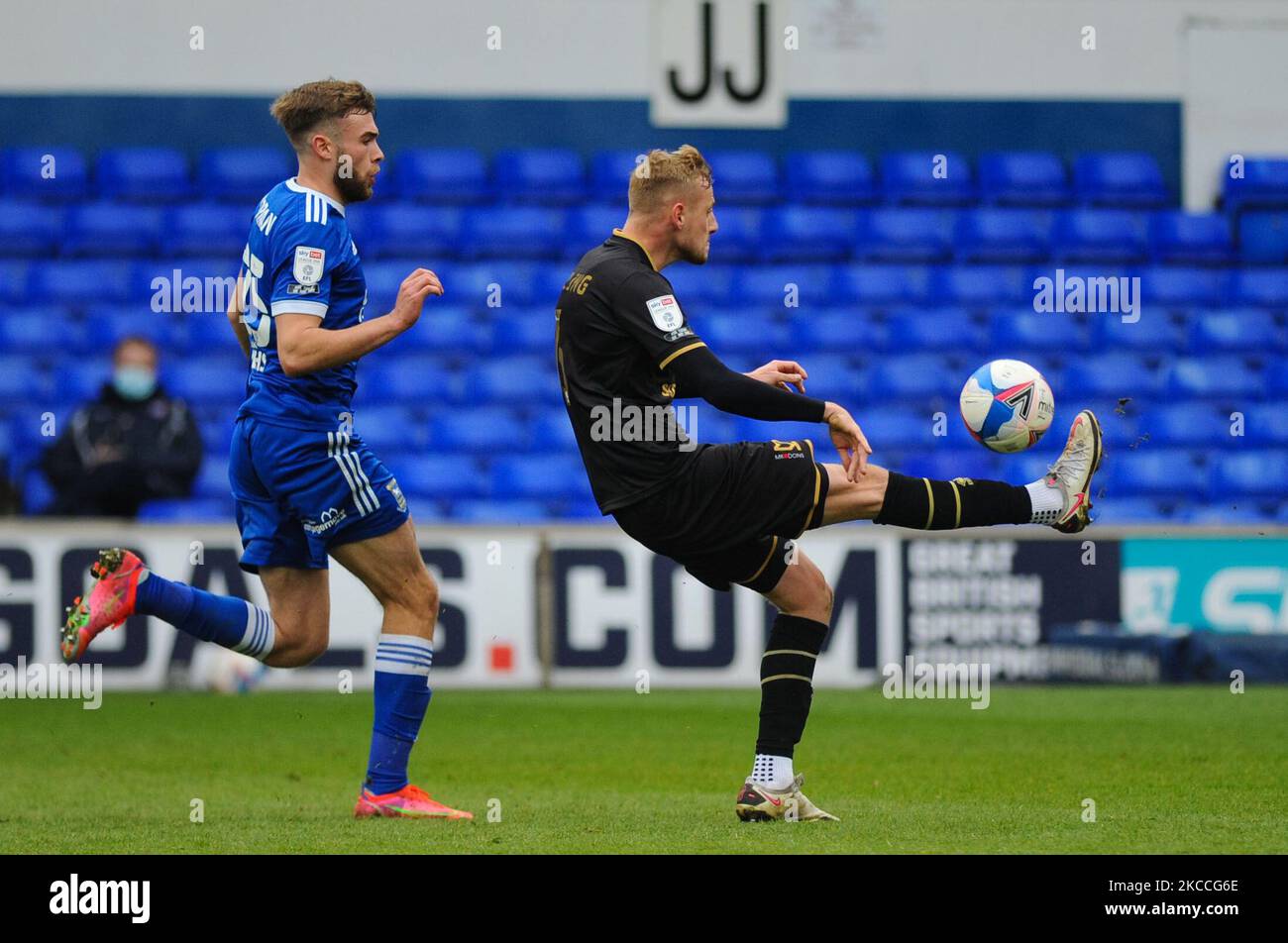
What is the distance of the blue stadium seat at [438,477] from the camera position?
1237 cm

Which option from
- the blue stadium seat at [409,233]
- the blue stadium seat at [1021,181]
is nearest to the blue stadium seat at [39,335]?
the blue stadium seat at [409,233]

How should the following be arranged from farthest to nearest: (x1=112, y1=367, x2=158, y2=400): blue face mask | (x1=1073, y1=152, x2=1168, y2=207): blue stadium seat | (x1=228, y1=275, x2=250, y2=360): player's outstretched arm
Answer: (x1=1073, y1=152, x2=1168, y2=207): blue stadium seat
(x1=112, y1=367, x2=158, y2=400): blue face mask
(x1=228, y1=275, x2=250, y2=360): player's outstretched arm

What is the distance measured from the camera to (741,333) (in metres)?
13.6

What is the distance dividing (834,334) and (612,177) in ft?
7.41

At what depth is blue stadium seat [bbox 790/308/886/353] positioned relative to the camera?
13.8 m

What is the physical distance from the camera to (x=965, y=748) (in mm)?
7500

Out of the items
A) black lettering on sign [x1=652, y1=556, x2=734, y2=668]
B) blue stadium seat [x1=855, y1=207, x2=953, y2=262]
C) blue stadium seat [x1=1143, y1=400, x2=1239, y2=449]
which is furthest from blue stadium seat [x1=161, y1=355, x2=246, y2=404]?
blue stadium seat [x1=1143, y1=400, x2=1239, y2=449]

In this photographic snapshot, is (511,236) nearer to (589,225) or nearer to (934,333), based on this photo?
(589,225)

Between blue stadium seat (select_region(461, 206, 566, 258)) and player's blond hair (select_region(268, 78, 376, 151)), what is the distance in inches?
347

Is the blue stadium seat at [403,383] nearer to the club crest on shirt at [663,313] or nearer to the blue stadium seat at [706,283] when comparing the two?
the blue stadium seat at [706,283]

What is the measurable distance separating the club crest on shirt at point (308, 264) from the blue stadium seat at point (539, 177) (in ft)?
31.2

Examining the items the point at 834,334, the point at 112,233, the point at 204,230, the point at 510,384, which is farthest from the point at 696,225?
the point at 112,233

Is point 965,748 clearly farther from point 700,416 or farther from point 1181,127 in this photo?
point 1181,127

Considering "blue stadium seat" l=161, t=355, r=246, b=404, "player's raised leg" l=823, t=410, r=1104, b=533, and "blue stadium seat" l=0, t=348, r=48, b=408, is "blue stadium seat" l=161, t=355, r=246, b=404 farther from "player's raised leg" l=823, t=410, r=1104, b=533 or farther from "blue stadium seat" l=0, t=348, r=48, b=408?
"player's raised leg" l=823, t=410, r=1104, b=533
